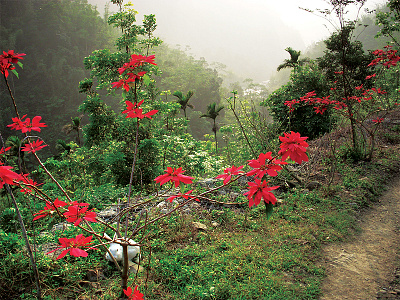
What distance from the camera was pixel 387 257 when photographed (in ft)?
8.16

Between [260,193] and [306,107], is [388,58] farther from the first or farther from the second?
[260,193]

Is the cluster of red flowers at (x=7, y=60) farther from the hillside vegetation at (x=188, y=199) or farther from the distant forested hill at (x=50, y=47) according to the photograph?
the distant forested hill at (x=50, y=47)

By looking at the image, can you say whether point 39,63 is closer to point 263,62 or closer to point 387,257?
point 387,257

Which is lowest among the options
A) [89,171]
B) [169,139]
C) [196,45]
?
[89,171]

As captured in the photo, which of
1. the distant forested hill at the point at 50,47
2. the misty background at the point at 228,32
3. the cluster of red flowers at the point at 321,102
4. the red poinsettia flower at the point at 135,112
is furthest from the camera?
the misty background at the point at 228,32

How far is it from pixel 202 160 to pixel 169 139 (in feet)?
2.92

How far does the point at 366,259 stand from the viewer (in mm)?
2479

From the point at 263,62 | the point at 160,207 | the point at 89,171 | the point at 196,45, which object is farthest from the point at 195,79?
the point at 263,62

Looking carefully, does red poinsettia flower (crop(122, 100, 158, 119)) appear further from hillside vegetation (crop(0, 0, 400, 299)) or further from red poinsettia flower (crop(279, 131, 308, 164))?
red poinsettia flower (crop(279, 131, 308, 164))

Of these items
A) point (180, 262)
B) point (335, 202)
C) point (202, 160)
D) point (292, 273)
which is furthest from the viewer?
point (202, 160)

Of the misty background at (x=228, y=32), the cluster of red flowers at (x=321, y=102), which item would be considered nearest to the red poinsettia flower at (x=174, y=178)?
the cluster of red flowers at (x=321, y=102)

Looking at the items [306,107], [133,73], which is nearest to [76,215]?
[133,73]

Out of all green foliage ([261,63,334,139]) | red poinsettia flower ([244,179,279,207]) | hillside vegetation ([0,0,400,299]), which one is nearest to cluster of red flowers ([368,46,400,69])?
hillside vegetation ([0,0,400,299])

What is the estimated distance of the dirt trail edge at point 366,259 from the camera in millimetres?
2088
